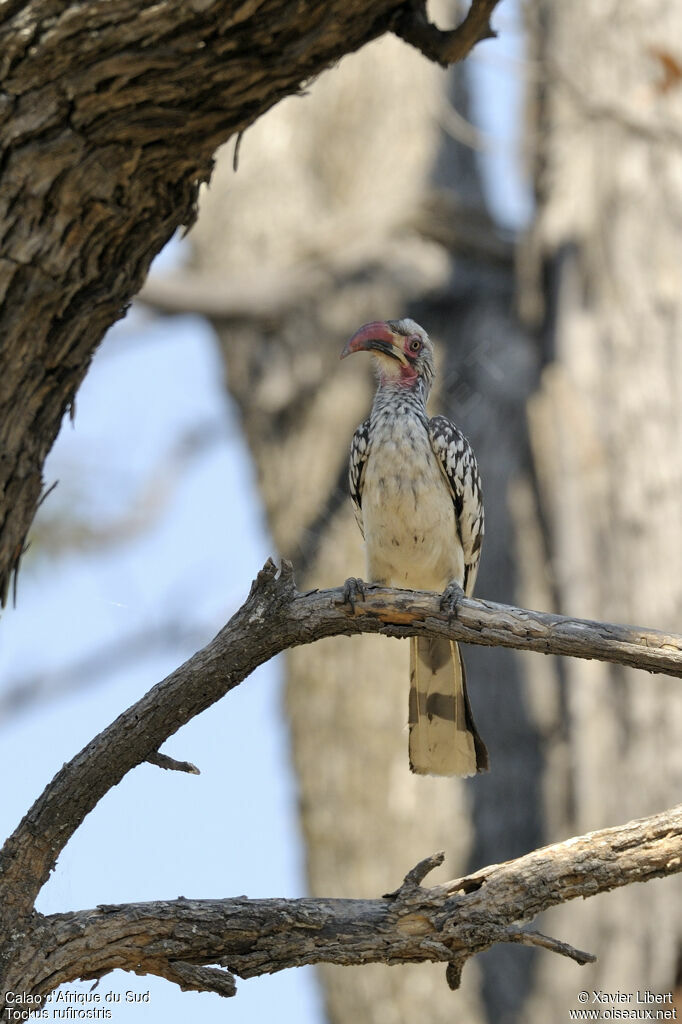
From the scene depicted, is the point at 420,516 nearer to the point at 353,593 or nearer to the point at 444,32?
the point at 353,593

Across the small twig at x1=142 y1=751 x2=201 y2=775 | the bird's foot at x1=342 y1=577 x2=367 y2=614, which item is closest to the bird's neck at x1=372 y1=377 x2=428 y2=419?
the bird's foot at x1=342 y1=577 x2=367 y2=614

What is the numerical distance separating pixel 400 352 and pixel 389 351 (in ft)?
0.30

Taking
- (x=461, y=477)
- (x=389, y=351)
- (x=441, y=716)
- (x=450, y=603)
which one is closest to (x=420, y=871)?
(x=450, y=603)

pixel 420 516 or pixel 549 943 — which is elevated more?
pixel 420 516

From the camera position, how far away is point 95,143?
3576 mm

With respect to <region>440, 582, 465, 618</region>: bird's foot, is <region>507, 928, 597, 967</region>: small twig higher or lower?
lower

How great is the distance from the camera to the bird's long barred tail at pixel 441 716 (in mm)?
4293

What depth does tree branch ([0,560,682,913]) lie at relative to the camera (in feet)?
10.1

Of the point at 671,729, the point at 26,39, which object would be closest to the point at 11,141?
the point at 26,39

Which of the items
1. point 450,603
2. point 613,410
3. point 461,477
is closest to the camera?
point 450,603

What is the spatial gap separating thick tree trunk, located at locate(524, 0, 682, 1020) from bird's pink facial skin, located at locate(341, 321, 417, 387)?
10.5 ft

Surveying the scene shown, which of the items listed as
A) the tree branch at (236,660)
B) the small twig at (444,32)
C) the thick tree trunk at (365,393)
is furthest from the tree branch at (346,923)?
the thick tree trunk at (365,393)

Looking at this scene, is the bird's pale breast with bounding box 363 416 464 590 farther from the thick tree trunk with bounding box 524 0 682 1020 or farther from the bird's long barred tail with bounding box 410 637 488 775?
the thick tree trunk with bounding box 524 0 682 1020

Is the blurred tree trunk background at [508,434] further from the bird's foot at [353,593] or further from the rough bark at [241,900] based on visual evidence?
the bird's foot at [353,593]
